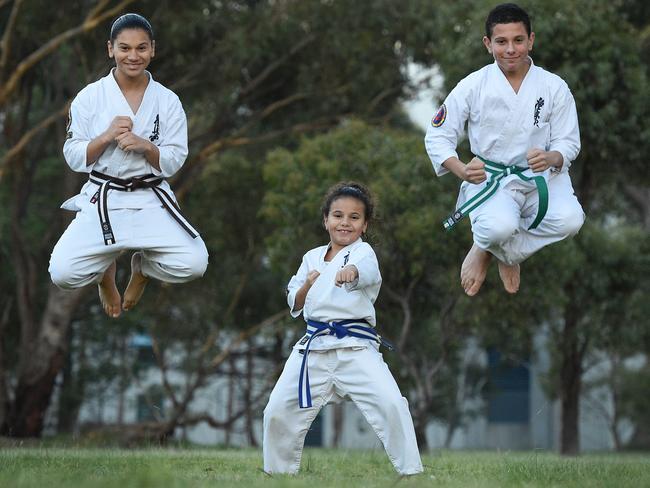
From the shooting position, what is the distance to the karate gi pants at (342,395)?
7.61 meters

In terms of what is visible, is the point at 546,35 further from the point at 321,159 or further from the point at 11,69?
the point at 11,69

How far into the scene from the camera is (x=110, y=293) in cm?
925

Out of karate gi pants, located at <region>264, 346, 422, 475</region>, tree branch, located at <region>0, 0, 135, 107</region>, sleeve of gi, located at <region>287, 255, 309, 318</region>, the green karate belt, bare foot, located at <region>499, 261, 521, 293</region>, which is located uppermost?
tree branch, located at <region>0, 0, 135, 107</region>

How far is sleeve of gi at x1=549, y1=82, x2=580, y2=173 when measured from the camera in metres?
8.71

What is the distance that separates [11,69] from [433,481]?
54.2 ft

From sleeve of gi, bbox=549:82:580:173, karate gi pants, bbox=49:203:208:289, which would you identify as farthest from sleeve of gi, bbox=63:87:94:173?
sleeve of gi, bbox=549:82:580:173

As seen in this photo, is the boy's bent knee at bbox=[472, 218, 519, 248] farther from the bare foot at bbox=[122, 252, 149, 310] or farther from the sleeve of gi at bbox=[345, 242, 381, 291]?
the bare foot at bbox=[122, 252, 149, 310]

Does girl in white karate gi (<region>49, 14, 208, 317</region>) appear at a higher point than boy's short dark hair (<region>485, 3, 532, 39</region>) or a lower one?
lower

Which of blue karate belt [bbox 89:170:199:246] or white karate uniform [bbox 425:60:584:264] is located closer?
blue karate belt [bbox 89:170:199:246]

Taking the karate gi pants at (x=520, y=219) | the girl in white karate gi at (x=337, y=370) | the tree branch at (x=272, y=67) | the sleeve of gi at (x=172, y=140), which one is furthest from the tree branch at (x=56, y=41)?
the girl in white karate gi at (x=337, y=370)

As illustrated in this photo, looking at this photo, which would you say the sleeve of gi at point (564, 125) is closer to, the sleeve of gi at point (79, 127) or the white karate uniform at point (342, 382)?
the white karate uniform at point (342, 382)

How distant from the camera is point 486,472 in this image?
813cm

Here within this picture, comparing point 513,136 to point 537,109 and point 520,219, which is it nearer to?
point 537,109

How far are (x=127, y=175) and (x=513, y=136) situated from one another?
2820 mm
